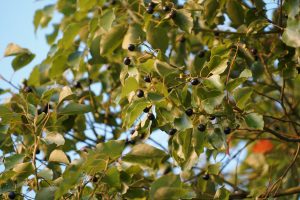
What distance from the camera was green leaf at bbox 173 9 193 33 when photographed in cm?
292

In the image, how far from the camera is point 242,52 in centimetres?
295

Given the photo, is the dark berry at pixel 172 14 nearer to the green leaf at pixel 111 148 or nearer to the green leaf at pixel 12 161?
the green leaf at pixel 111 148

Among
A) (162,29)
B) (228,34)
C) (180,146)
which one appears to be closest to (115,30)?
(162,29)

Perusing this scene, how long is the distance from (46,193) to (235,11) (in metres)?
1.37

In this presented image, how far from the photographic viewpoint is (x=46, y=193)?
8.36 ft

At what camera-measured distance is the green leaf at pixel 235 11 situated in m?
3.30

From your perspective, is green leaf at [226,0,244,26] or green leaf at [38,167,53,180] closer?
green leaf at [38,167,53,180]

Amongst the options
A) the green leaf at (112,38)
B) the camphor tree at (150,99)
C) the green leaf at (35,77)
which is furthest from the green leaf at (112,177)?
the green leaf at (35,77)

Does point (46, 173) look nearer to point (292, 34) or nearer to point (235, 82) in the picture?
point (235, 82)

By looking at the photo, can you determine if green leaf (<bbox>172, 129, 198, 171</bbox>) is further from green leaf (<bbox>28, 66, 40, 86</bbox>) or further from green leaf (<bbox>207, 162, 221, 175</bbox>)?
green leaf (<bbox>28, 66, 40, 86</bbox>)

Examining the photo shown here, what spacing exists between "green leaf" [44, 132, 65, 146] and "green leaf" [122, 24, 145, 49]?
56 centimetres

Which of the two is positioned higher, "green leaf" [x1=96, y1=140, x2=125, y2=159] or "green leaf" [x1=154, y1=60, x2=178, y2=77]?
A: "green leaf" [x1=154, y1=60, x2=178, y2=77]

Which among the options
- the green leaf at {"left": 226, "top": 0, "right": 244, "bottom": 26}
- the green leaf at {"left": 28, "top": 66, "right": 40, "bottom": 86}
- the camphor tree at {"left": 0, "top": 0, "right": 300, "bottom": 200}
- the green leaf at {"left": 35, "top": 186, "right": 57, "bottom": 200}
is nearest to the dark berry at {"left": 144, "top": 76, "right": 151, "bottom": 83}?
the camphor tree at {"left": 0, "top": 0, "right": 300, "bottom": 200}

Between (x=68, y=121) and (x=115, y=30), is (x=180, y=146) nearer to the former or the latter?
(x=115, y=30)
